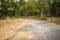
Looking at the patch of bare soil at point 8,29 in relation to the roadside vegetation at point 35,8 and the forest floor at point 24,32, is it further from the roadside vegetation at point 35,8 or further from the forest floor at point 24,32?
the roadside vegetation at point 35,8

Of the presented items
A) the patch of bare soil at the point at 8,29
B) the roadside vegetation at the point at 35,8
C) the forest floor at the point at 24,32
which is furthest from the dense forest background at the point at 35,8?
the forest floor at the point at 24,32

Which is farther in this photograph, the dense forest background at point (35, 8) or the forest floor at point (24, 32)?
A: the dense forest background at point (35, 8)

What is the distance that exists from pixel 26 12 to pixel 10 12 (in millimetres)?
5416

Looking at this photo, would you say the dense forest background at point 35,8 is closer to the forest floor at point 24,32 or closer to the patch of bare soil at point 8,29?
the patch of bare soil at point 8,29

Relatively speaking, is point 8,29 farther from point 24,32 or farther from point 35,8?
point 35,8

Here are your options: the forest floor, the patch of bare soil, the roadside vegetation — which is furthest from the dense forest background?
the forest floor

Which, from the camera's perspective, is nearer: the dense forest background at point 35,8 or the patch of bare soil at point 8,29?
the patch of bare soil at point 8,29

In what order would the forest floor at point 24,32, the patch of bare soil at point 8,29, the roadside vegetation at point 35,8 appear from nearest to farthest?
the forest floor at point 24,32 < the patch of bare soil at point 8,29 < the roadside vegetation at point 35,8

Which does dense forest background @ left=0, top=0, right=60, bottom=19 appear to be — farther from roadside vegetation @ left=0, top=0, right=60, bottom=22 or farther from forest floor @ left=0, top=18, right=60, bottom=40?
forest floor @ left=0, top=18, right=60, bottom=40

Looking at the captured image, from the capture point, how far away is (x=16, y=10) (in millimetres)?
30875

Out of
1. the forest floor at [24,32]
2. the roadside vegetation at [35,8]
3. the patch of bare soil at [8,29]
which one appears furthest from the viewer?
the roadside vegetation at [35,8]

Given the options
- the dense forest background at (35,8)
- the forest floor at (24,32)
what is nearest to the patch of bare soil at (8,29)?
the forest floor at (24,32)

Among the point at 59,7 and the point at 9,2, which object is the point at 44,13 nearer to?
the point at 59,7

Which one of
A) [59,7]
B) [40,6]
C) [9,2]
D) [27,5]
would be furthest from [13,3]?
[59,7]
